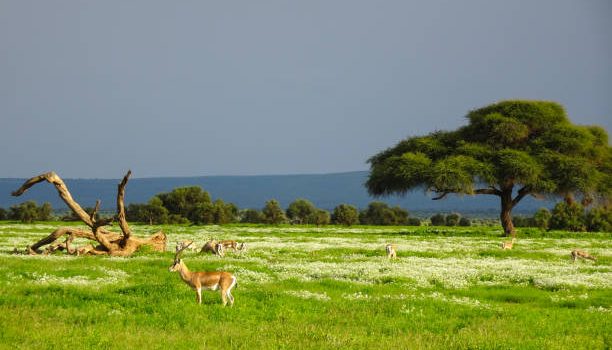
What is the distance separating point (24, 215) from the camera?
8600cm

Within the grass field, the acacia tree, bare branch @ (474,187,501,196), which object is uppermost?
the acacia tree

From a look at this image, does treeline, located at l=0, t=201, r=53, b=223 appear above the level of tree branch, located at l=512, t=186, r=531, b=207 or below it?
below

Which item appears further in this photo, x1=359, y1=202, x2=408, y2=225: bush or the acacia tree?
x1=359, y1=202, x2=408, y2=225: bush

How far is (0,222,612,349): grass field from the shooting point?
13055 millimetres

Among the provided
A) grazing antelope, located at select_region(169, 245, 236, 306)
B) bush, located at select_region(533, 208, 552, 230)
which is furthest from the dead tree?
bush, located at select_region(533, 208, 552, 230)

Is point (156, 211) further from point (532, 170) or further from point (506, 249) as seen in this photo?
point (506, 249)

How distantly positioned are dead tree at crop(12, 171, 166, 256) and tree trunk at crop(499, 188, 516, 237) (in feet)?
126

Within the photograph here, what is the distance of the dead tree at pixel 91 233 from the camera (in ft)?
97.9

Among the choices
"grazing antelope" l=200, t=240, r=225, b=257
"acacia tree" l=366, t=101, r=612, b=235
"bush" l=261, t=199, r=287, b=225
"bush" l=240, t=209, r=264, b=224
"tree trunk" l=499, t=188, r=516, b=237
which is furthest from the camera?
"bush" l=240, t=209, r=264, b=224

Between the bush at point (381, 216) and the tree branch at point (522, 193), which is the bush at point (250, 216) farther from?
the tree branch at point (522, 193)

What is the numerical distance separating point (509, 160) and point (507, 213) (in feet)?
19.9

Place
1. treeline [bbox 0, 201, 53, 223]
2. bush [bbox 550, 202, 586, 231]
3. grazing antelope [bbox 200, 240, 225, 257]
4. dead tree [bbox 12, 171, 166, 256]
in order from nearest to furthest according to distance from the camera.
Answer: dead tree [bbox 12, 171, 166, 256], grazing antelope [bbox 200, 240, 225, 257], bush [bbox 550, 202, 586, 231], treeline [bbox 0, 201, 53, 223]

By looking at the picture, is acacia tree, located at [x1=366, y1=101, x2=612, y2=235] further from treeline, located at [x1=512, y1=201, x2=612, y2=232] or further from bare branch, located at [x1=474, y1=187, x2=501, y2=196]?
treeline, located at [x1=512, y1=201, x2=612, y2=232]

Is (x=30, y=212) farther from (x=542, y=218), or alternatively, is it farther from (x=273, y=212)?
(x=542, y=218)
